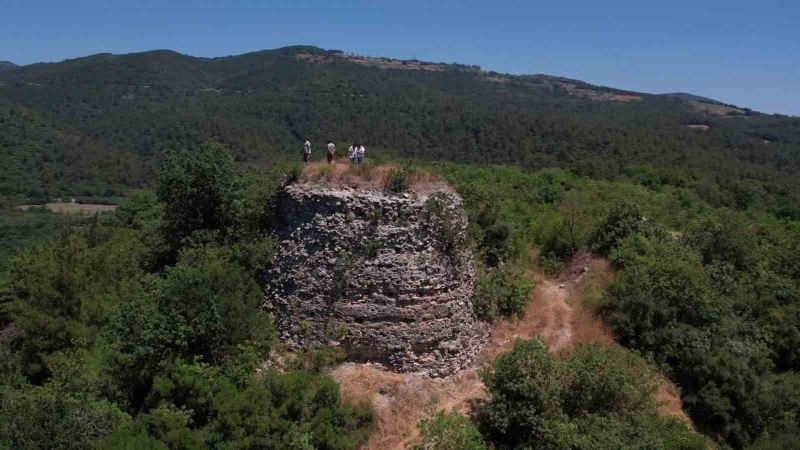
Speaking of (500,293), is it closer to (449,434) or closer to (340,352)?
(340,352)

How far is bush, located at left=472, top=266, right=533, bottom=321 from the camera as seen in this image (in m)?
16.2

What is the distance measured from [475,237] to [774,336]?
30.7ft

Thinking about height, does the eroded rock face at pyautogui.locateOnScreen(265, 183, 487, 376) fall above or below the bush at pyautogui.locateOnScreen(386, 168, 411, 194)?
below

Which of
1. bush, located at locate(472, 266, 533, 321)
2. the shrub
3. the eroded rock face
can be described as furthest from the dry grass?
the shrub

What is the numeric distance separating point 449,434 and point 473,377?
334 cm

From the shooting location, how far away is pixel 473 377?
14820mm

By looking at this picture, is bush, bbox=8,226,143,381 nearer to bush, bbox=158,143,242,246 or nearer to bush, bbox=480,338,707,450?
bush, bbox=158,143,242,246

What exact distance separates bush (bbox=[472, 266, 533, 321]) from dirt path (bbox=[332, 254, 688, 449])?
1.22 feet

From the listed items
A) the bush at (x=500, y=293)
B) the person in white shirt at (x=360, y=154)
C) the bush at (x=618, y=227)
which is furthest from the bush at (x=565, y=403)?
the bush at (x=618, y=227)

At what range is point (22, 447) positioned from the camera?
11656 millimetres

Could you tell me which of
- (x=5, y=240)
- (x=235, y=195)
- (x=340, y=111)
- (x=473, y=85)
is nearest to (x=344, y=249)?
(x=235, y=195)

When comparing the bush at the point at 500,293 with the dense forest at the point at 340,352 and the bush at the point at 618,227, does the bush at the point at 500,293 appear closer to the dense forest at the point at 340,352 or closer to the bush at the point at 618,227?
the dense forest at the point at 340,352

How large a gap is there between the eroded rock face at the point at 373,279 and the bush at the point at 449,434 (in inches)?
85.6

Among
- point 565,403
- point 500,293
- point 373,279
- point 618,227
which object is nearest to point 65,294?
point 373,279
